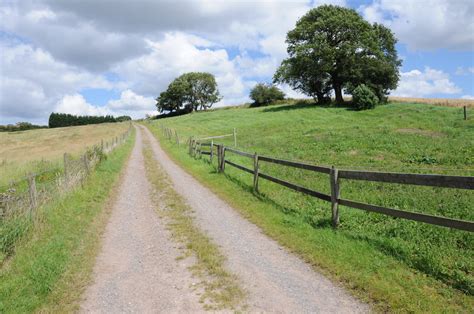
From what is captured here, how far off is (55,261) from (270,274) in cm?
404

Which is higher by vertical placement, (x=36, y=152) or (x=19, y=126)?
(x=19, y=126)

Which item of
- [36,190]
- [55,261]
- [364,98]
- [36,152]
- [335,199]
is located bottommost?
[55,261]

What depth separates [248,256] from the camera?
6582mm

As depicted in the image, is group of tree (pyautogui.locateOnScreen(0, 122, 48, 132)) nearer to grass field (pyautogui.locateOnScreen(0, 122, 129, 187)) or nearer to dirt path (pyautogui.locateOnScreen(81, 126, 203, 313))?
grass field (pyautogui.locateOnScreen(0, 122, 129, 187))

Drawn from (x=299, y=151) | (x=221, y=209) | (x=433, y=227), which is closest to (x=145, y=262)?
(x=221, y=209)

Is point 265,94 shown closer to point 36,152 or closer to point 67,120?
point 36,152

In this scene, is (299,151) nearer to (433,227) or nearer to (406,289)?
(433,227)

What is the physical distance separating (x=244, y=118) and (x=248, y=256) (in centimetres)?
5087

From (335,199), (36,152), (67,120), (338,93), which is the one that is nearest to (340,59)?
(338,93)

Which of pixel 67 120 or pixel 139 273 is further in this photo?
pixel 67 120

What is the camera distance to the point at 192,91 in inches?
4528

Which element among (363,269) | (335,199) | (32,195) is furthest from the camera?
(32,195)

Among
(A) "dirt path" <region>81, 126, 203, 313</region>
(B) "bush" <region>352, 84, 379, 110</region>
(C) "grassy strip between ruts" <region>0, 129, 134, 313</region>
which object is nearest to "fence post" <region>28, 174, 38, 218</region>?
(C) "grassy strip between ruts" <region>0, 129, 134, 313</region>

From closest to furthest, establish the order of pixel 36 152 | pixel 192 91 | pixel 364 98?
pixel 36 152, pixel 364 98, pixel 192 91
